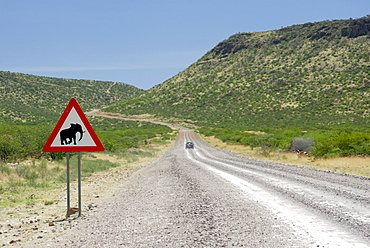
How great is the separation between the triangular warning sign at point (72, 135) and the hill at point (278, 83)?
70843 millimetres

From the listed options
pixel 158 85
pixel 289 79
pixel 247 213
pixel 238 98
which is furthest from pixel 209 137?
pixel 158 85

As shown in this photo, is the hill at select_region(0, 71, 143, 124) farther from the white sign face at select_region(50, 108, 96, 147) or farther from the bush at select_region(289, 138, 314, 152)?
the white sign face at select_region(50, 108, 96, 147)

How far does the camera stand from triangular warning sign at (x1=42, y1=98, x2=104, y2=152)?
693 cm

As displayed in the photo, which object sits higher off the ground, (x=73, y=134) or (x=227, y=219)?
(x=73, y=134)

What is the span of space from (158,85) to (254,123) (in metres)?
75.3

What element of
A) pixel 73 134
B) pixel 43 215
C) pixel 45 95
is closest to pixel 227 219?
pixel 73 134

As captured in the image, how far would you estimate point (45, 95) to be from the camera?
13700cm

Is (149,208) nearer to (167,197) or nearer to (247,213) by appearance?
(167,197)

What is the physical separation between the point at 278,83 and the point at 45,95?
8717 centimetres

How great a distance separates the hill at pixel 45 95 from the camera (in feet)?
336

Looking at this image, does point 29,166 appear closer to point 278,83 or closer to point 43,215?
point 43,215

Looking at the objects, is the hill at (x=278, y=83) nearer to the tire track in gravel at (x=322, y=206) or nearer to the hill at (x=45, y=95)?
the hill at (x=45, y=95)

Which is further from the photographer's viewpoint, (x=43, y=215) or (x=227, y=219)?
(x=43, y=215)

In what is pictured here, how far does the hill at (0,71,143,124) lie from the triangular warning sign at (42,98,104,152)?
8997 cm
